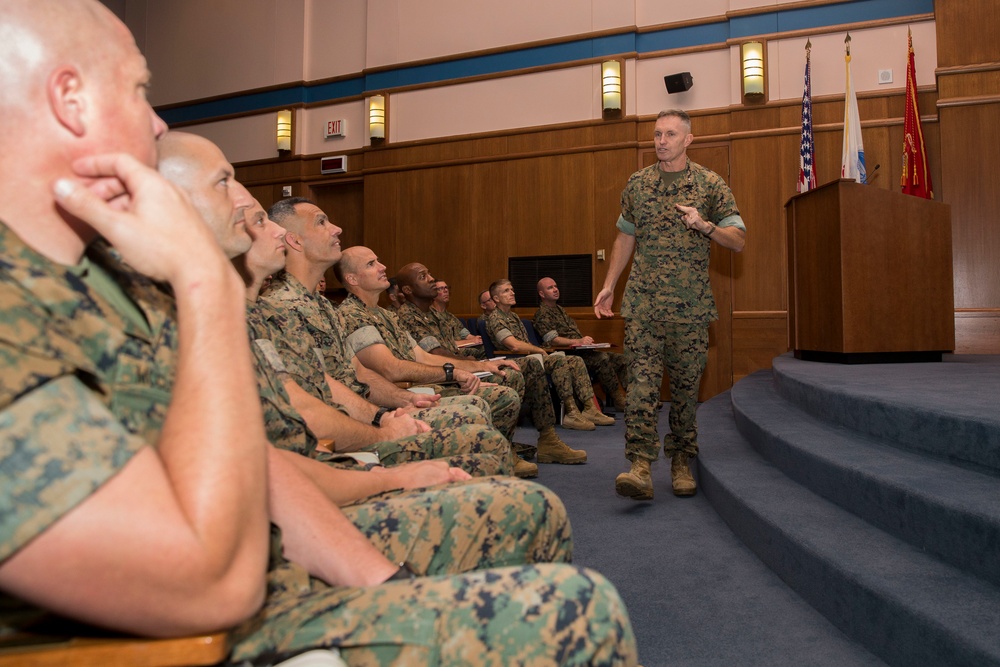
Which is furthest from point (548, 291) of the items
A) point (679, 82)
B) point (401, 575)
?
point (401, 575)

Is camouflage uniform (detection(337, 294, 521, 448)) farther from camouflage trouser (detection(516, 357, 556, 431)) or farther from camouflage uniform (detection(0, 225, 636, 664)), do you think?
camouflage uniform (detection(0, 225, 636, 664))

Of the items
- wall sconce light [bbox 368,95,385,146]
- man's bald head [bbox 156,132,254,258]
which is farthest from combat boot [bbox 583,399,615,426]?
man's bald head [bbox 156,132,254,258]

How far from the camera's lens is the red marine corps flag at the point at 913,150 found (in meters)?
5.87

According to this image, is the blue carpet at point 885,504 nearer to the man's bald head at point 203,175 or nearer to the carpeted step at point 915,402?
the carpeted step at point 915,402

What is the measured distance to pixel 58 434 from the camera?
0.61 m

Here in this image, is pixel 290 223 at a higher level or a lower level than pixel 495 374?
higher

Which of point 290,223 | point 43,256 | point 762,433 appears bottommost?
point 762,433

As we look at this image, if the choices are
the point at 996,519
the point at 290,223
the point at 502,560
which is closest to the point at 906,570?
the point at 996,519

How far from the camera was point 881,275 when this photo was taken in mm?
4176

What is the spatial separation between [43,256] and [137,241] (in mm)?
103

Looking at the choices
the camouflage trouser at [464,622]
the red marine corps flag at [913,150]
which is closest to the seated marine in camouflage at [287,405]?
the camouflage trouser at [464,622]

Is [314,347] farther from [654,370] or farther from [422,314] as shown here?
[422,314]

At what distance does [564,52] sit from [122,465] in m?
7.34

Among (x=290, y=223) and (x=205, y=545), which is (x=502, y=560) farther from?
(x=290, y=223)
